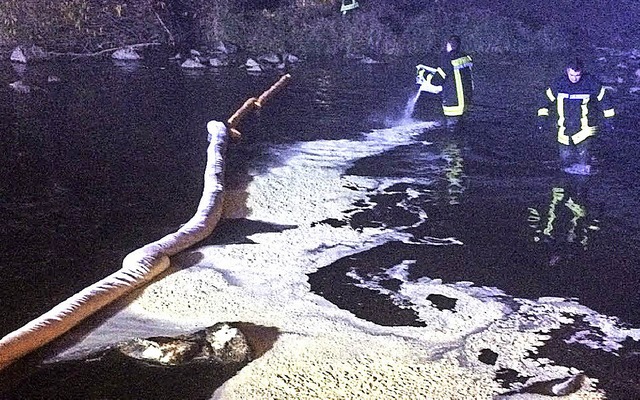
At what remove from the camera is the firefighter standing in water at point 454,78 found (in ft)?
33.0

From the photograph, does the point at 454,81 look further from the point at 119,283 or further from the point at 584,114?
the point at 119,283

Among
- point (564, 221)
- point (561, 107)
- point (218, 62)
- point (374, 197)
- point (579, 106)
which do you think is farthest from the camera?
point (218, 62)

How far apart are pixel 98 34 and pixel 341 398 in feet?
56.6

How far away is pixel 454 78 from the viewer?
10.1m

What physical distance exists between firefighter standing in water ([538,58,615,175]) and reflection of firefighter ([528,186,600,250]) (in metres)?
0.94

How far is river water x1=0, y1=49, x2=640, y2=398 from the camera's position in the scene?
5.25 meters

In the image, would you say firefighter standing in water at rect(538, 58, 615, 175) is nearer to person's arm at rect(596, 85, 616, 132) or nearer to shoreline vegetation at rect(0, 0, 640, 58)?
person's arm at rect(596, 85, 616, 132)

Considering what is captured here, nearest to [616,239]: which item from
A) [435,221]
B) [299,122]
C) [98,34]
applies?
[435,221]

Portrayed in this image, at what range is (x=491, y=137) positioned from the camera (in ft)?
34.7

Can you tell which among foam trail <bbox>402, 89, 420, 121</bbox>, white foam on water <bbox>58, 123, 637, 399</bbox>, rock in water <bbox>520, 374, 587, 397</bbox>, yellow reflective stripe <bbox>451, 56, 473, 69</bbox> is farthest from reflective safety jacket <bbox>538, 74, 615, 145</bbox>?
rock in water <bbox>520, 374, 587, 397</bbox>

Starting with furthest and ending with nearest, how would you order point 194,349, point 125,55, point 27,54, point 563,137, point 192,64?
1. point 125,55
2. point 27,54
3. point 192,64
4. point 563,137
5. point 194,349

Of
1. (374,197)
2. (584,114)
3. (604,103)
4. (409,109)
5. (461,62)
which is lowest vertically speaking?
(374,197)

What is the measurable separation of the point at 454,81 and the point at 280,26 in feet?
36.2

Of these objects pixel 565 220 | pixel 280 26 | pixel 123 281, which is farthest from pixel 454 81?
pixel 280 26
